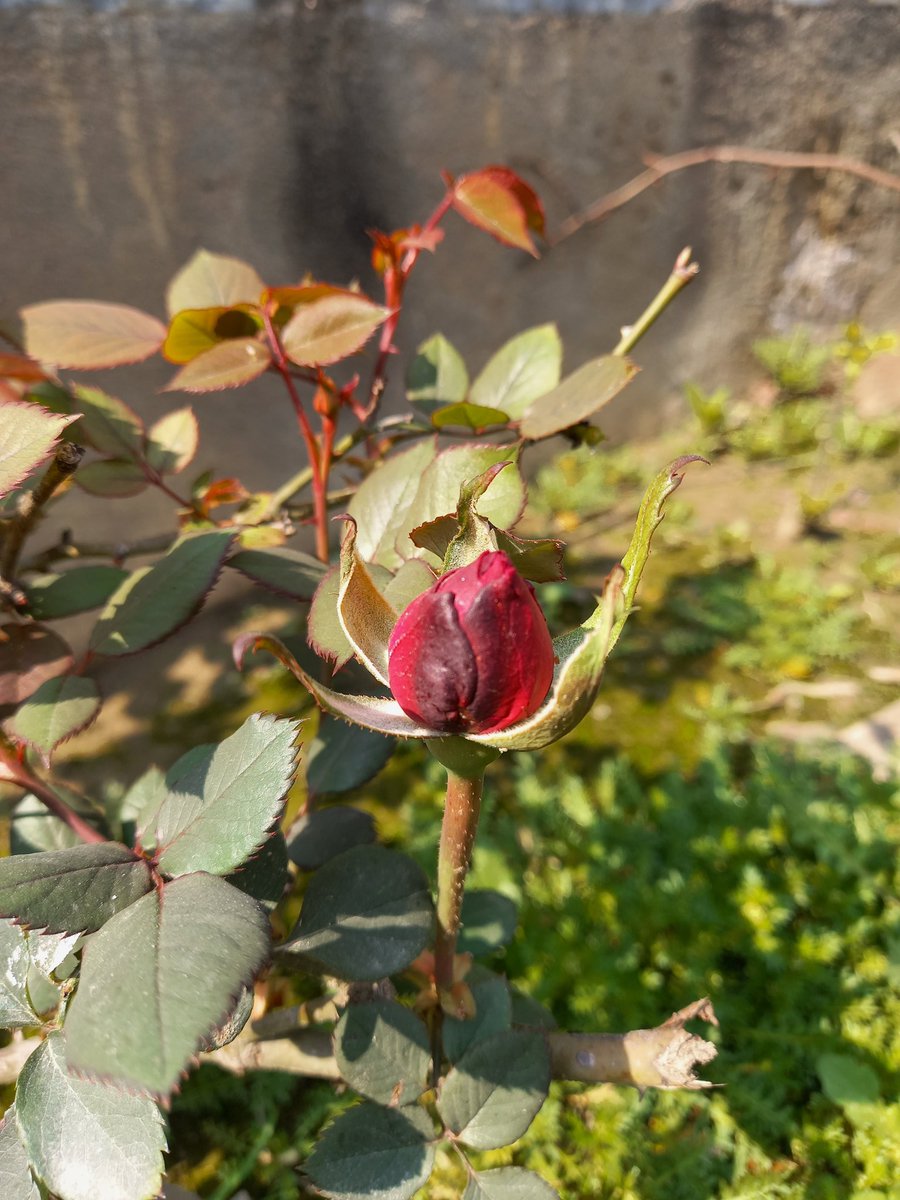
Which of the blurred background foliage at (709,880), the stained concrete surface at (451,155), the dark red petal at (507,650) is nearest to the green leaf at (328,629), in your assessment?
the dark red petal at (507,650)

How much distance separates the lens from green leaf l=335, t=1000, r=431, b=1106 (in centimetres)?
61

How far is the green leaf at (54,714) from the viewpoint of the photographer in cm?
57

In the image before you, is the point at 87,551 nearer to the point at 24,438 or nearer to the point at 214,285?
the point at 214,285

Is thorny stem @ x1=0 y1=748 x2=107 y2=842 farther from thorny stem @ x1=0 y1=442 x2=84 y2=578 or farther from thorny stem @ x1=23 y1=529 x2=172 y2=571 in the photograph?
thorny stem @ x1=23 y1=529 x2=172 y2=571

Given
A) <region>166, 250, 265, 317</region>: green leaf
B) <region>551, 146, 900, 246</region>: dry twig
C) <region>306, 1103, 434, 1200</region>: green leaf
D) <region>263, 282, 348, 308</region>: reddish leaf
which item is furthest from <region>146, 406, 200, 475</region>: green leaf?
<region>551, 146, 900, 246</region>: dry twig

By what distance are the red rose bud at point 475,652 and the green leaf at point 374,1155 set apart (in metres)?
0.42

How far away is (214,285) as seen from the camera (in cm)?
78

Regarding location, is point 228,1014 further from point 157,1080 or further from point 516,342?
point 516,342

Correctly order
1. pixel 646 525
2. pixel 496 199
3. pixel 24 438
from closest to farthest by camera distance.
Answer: pixel 646 525, pixel 24 438, pixel 496 199

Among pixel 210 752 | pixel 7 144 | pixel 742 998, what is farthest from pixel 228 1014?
pixel 7 144

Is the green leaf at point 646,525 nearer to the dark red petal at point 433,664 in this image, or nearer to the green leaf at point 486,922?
the dark red petal at point 433,664

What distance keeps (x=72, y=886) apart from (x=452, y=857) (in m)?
0.23

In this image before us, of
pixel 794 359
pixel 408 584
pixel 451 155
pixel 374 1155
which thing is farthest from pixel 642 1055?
pixel 794 359

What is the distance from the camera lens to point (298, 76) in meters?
1.82
